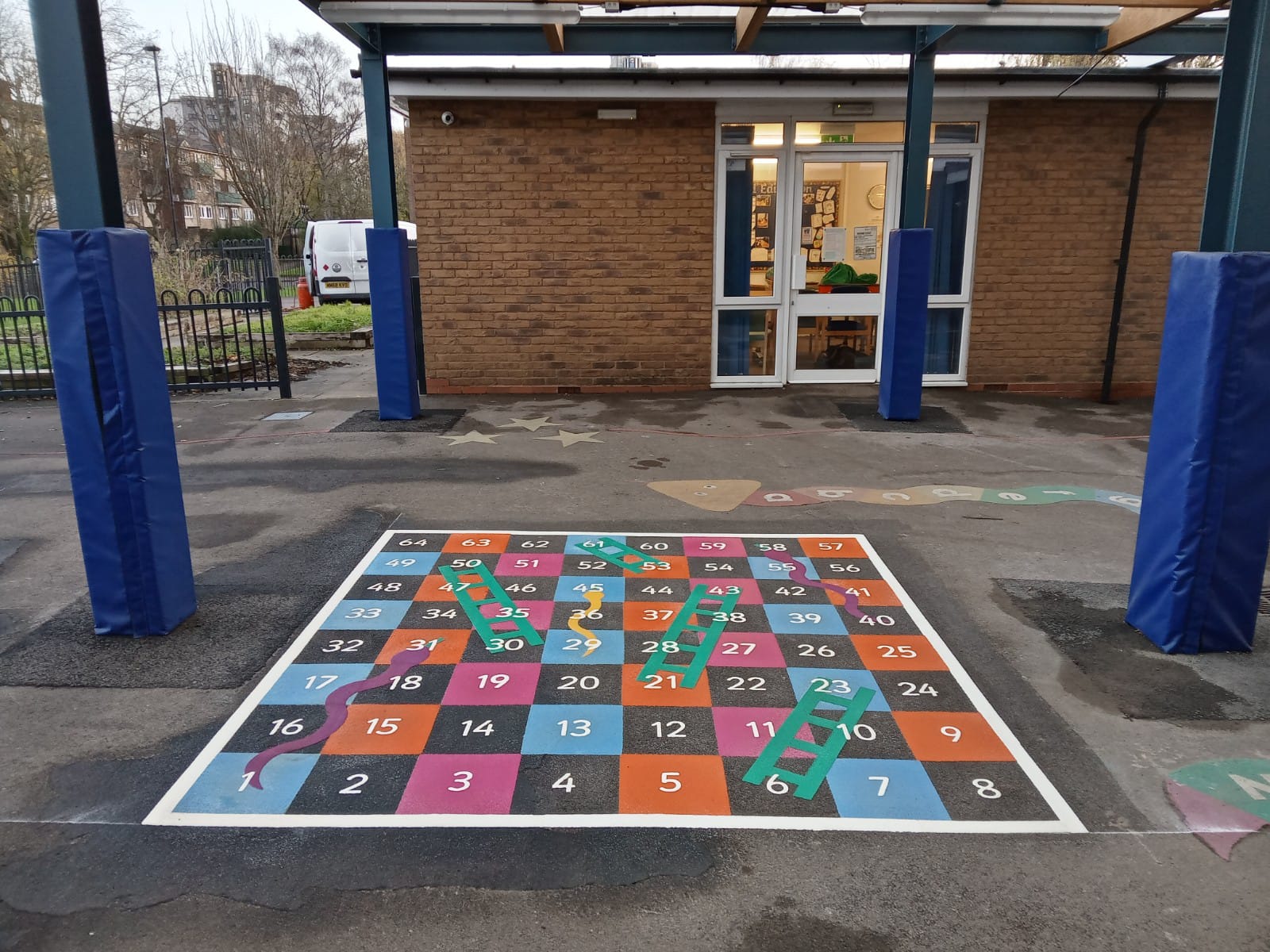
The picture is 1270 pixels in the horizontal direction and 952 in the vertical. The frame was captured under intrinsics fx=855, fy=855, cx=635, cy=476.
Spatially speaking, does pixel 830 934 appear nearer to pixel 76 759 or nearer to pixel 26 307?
pixel 76 759

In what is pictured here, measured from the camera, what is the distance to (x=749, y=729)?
350cm

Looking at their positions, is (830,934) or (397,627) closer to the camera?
(830,934)

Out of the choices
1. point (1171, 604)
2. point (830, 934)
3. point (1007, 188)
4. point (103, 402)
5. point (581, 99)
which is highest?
point (581, 99)

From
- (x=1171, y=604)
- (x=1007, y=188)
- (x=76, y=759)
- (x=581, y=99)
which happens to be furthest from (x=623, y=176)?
(x=76, y=759)

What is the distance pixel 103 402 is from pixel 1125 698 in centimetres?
486

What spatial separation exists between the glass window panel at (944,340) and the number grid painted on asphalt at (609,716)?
22.5ft

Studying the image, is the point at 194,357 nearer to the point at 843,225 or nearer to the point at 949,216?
the point at 843,225

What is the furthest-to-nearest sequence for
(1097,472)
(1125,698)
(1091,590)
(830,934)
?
(1097,472), (1091,590), (1125,698), (830,934)

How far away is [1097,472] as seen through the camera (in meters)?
7.42

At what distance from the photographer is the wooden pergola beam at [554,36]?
7.98 metres

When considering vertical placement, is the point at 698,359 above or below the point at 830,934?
above

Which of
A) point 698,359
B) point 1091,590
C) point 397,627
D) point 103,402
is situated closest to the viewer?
point 103,402

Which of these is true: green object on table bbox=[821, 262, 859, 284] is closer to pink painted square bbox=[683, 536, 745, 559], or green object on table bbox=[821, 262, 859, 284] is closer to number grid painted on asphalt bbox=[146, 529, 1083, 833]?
pink painted square bbox=[683, 536, 745, 559]

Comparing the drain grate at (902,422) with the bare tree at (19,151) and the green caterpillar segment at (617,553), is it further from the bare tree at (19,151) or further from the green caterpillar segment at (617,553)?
the bare tree at (19,151)
